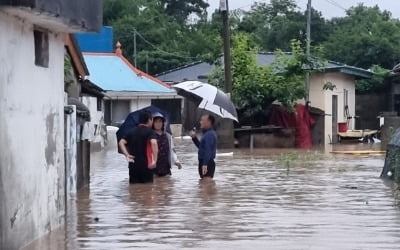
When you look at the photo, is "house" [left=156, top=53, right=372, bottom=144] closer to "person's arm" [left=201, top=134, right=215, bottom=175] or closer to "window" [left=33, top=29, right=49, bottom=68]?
"person's arm" [left=201, top=134, right=215, bottom=175]

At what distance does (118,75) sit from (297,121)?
49.1 feet

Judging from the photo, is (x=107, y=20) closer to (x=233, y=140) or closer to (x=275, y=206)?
(x=233, y=140)

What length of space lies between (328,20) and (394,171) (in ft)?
177

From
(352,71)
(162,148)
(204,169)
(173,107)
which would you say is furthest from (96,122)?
(204,169)

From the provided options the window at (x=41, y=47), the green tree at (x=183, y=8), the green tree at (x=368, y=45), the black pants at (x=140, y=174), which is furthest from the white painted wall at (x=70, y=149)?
the green tree at (x=183, y=8)

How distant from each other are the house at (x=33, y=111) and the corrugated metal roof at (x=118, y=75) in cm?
3624

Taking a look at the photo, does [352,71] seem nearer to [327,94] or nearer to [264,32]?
[327,94]

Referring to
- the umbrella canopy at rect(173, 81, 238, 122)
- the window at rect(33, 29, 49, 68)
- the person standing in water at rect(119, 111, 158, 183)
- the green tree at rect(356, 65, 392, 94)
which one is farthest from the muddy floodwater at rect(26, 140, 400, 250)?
the green tree at rect(356, 65, 392, 94)

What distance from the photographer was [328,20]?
72812 millimetres

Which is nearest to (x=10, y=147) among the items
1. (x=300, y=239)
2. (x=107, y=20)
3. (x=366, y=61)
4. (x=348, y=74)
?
(x=300, y=239)

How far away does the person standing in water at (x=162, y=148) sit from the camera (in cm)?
2042

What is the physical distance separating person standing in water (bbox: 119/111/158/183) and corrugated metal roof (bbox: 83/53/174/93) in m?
29.8

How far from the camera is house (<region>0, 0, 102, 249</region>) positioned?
→ 33.7 ft

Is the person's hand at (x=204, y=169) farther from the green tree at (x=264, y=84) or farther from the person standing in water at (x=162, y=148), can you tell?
the green tree at (x=264, y=84)
